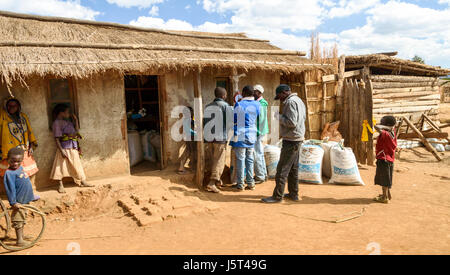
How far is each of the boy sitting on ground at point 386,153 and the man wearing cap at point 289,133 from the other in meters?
1.36

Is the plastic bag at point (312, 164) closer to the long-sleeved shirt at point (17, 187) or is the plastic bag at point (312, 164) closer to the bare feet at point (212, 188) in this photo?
the bare feet at point (212, 188)

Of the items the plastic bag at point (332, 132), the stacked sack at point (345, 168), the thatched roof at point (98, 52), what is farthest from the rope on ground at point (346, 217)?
the plastic bag at point (332, 132)

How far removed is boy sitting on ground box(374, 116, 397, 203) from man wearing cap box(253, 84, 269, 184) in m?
2.12

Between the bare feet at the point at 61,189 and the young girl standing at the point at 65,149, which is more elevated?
the young girl standing at the point at 65,149

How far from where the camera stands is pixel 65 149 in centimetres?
547

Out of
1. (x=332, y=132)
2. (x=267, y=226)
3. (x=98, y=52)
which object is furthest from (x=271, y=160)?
(x=98, y=52)

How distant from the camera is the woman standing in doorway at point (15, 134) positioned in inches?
196

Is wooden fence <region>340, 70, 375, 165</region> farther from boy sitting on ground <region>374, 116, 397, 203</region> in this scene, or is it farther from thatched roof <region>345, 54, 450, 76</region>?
boy sitting on ground <region>374, 116, 397, 203</region>

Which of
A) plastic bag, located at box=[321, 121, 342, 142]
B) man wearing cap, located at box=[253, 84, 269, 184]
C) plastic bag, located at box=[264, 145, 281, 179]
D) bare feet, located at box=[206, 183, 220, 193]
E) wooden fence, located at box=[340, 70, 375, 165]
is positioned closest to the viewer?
bare feet, located at box=[206, 183, 220, 193]

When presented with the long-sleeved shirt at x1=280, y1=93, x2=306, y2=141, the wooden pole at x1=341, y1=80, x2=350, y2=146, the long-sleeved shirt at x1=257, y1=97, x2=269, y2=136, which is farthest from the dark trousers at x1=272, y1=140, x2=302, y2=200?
the wooden pole at x1=341, y1=80, x2=350, y2=146

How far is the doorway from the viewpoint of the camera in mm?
7449

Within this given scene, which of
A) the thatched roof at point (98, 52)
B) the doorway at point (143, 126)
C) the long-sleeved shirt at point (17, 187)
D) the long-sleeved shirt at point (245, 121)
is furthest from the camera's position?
the doorway at point (143, 126)

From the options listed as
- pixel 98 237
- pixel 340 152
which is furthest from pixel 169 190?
pixel 340 152
